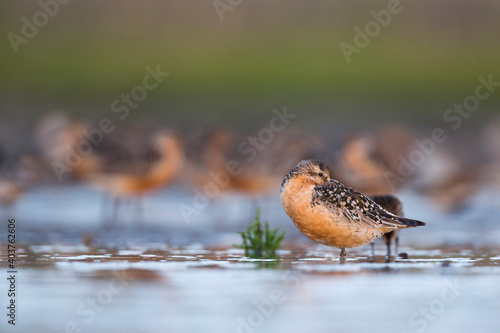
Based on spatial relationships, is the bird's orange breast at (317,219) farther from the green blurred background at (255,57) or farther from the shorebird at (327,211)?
the green blurred background at (255,57)

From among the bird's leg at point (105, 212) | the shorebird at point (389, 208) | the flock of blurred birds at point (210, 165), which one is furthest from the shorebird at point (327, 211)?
the bird's leg at point (105, 212)

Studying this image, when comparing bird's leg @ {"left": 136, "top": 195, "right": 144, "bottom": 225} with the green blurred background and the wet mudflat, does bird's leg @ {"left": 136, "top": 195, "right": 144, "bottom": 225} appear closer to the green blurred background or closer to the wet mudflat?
the wet mudflat

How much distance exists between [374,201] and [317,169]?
111 cm

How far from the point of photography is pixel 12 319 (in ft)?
20.2

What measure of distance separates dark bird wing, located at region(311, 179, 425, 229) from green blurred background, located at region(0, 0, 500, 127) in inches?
746

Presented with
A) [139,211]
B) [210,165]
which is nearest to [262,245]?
[139,211]

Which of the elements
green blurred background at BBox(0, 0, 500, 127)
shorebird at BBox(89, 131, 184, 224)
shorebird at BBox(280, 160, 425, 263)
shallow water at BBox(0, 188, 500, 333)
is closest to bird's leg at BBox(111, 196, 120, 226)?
shorebird at BBox(89, 131, 184, 224)

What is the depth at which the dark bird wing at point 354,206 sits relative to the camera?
8.94 meters

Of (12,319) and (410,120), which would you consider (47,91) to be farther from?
(12,319)

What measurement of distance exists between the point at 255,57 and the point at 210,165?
49.5 feet

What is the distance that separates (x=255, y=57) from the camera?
106 ft

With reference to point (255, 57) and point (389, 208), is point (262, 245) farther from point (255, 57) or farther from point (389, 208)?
point (255, 57)

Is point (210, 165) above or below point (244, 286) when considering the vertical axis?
above

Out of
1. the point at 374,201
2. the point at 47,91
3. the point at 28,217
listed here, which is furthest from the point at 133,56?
the point at 374,201
